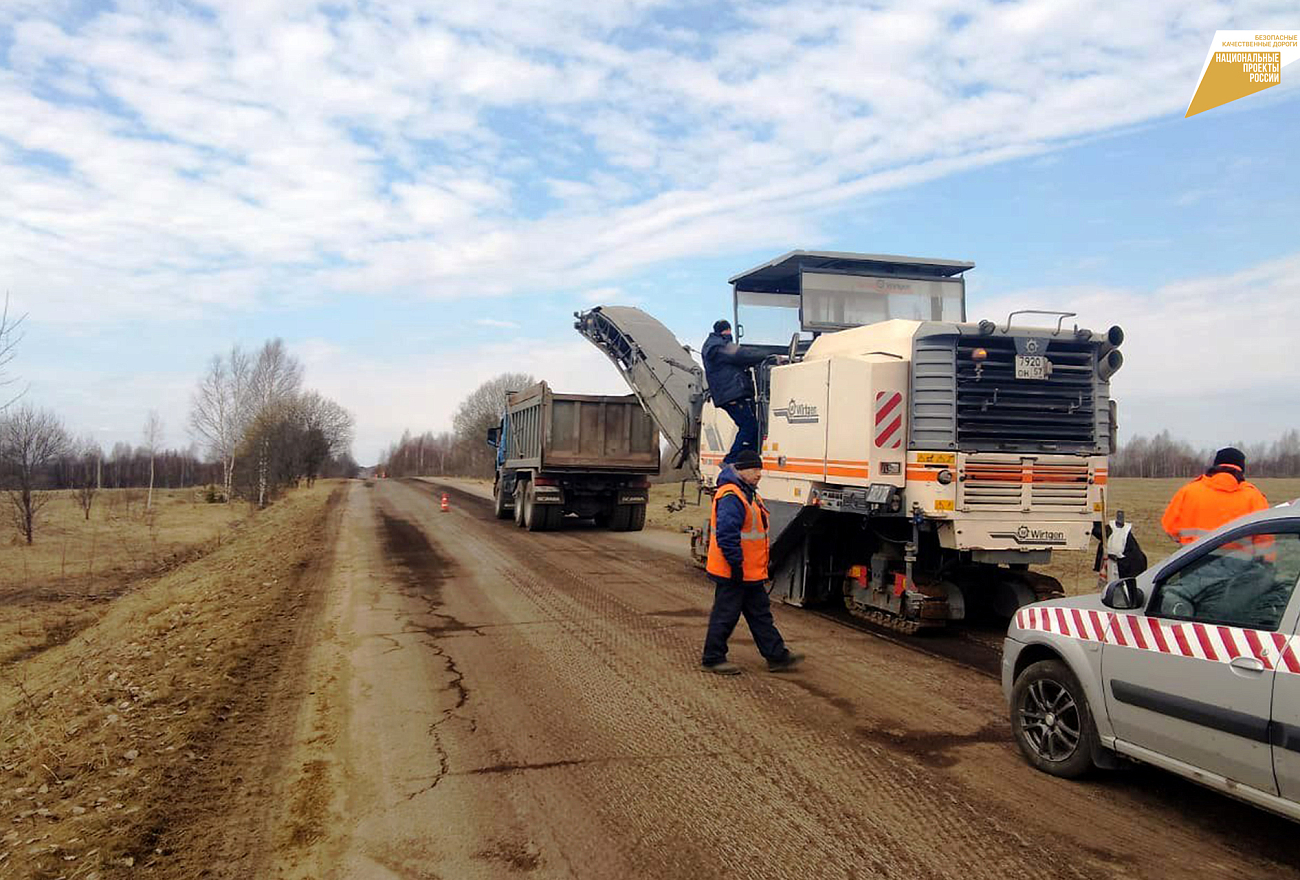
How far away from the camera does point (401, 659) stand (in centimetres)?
761

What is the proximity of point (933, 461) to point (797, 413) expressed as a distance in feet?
6.35

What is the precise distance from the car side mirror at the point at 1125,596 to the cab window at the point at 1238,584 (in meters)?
0.07

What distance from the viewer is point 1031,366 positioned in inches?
321

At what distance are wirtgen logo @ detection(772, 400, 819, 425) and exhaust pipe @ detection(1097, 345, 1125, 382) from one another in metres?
2.65

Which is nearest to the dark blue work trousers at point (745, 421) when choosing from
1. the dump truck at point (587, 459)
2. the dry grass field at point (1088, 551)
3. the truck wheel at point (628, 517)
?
the dry grass field at point (1088, 551)

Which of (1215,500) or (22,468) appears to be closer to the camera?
(1215,500)

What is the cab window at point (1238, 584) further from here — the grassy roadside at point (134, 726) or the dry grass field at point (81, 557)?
the dry grass field at point (81, 557)

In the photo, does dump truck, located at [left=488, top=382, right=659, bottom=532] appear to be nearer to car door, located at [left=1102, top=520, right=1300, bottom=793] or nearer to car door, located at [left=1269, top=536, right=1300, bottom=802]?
car door, located at [left=1102, top=520, right=1300, bottom=793]

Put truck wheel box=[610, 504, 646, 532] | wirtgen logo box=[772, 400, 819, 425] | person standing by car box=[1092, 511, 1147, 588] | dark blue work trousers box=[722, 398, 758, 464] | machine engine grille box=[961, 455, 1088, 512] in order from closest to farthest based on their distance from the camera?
person standing by car box=[1092, 511, 1147, 588]
machine engine grille box=[961, 455, 1088, 512]
wirtgen logo box=[772, 400, 819, 425]
dark blue work trousers box=[722, 398, 758, 464]
truck wheel box=[610, 504, 646, 532]

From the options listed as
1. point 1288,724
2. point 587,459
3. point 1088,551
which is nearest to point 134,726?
point 1288,724

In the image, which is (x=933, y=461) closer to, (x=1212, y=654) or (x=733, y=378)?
(x=733, y=378)

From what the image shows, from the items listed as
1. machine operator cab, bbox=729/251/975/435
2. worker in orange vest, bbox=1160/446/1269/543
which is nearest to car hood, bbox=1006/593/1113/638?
worker in orange vest, bbox=1160/446/1269/543

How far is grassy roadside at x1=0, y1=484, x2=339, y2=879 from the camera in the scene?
404 centimetres

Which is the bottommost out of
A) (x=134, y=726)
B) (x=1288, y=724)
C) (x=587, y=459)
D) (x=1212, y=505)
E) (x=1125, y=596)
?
(x=134, y=726)
